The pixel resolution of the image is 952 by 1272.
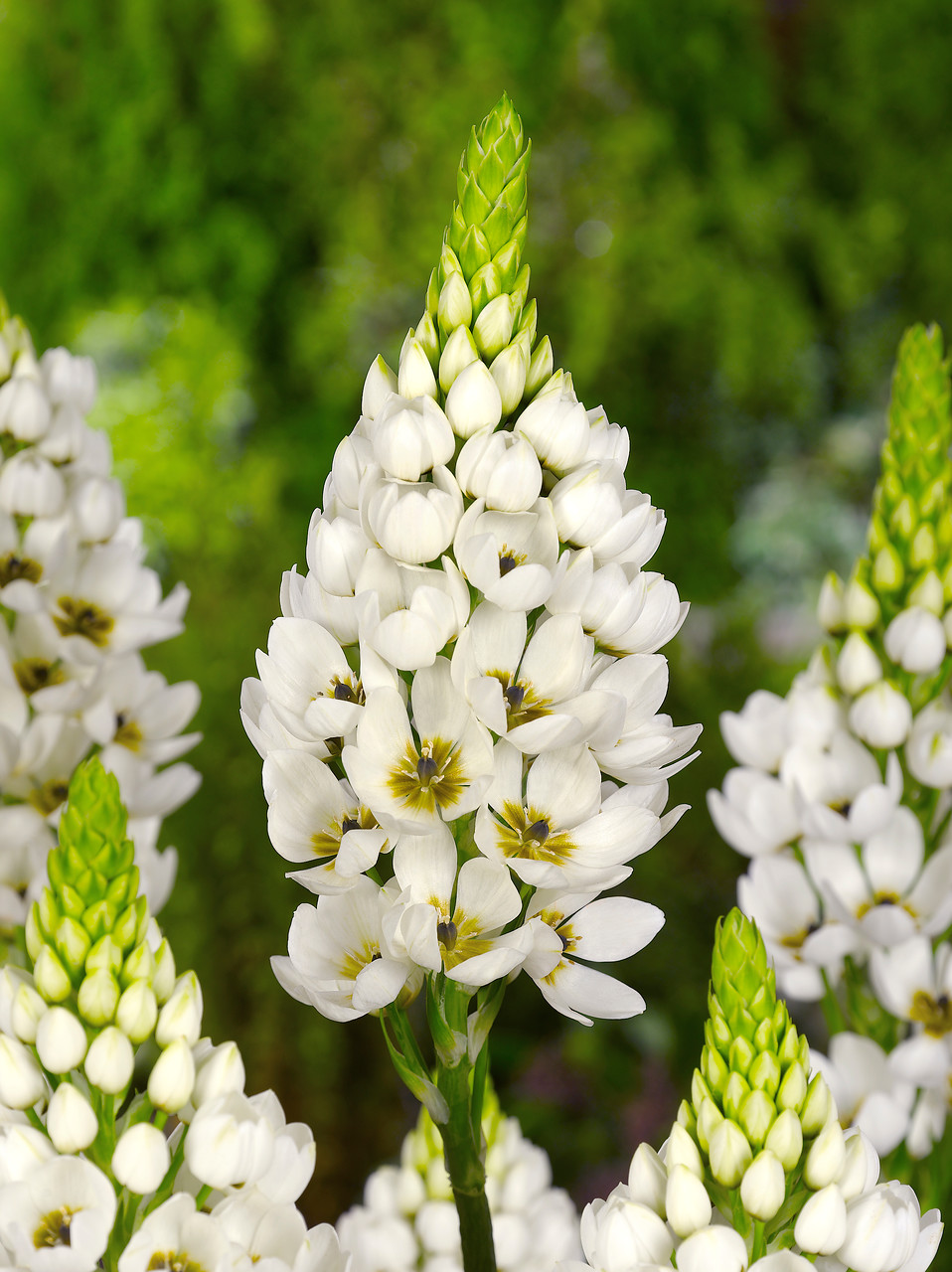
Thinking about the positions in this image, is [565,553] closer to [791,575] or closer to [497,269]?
[497,269]

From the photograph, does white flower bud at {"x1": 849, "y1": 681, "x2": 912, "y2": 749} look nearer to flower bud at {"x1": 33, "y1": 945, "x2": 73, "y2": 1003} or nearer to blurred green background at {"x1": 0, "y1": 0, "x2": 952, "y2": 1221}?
flower bud at {"x1": 33, "y1": 945, "x2": 73, "y2": 1003}

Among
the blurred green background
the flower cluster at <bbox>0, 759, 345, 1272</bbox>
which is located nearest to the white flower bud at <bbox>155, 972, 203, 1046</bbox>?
the flower cluster at <bbox>0, 759, 345, 1272</bbox>

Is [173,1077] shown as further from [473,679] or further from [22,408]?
[22,408]

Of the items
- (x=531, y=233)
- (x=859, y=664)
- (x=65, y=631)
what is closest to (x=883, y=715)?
(x=859, y=664)

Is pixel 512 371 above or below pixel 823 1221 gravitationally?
above

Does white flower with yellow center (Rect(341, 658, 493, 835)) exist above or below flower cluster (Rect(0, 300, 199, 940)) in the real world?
below
